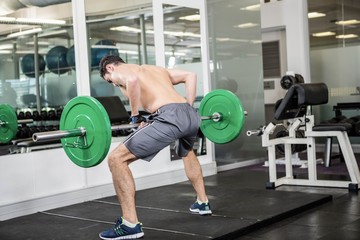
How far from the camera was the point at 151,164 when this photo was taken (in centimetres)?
506

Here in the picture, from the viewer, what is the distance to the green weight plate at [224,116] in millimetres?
3809

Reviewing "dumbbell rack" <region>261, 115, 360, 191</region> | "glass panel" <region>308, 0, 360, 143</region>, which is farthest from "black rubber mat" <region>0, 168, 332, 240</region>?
"glass panel" <region>308, 0, 360, 143</region>

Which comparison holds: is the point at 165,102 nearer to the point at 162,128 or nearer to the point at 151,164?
the point at 162,128

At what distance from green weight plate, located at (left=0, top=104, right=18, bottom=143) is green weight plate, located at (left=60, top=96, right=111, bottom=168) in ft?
5.49

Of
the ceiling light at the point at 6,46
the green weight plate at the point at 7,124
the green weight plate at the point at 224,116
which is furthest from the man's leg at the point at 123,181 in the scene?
the ceiling light at the point at 6,46

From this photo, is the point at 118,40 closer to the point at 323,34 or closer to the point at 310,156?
the point at 310,156

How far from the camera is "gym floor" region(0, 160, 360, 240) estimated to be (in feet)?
10.2

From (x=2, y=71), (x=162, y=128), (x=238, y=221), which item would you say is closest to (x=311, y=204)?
(x=238, y=221)

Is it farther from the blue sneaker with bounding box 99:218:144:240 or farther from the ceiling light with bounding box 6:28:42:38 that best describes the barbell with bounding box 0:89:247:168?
the ceiling light with bounding box 6:28:42:38

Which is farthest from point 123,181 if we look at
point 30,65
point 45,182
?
point 30,65

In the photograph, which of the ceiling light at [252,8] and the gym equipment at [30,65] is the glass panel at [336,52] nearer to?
the ceiling light at [252,8]

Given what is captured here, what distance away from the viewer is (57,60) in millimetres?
5637

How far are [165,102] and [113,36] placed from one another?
2.91 m

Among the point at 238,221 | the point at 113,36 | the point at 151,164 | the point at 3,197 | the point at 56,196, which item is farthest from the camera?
the point at 113,36
